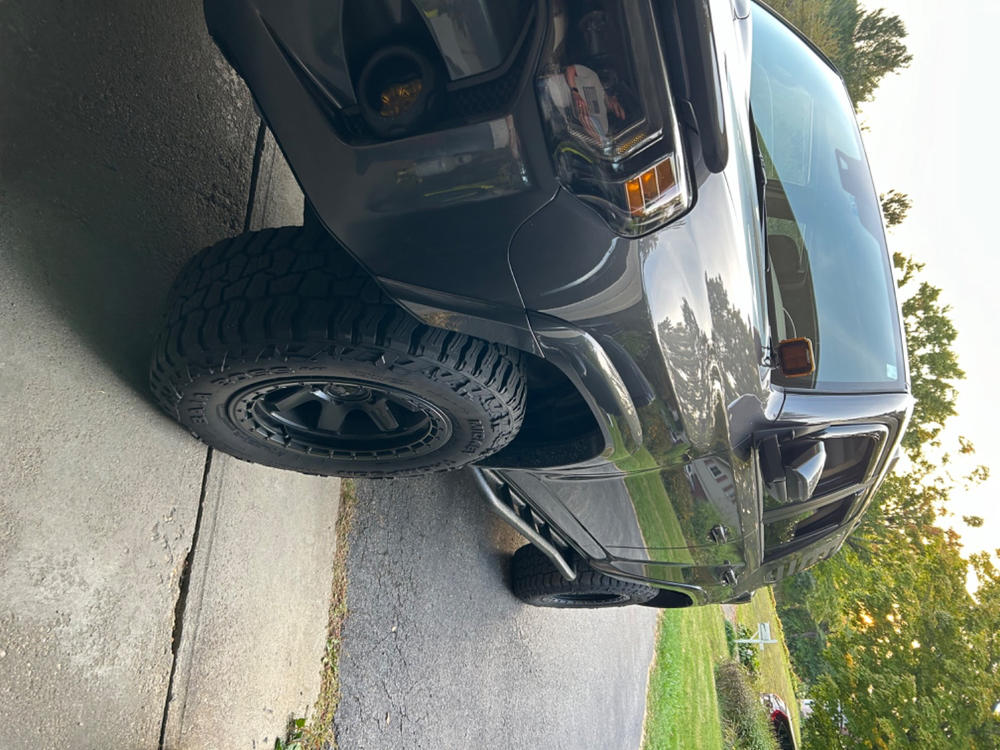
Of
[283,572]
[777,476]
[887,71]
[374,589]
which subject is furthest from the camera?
[887,71]

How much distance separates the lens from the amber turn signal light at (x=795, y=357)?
2107 millimetres

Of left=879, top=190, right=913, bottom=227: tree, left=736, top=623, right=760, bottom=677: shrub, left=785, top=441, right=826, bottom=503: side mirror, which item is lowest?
left=736, top=623, right=760, bottom=677: shrub

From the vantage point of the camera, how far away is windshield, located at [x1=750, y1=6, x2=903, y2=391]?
99.0 inches

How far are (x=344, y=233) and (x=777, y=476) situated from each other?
1724mm

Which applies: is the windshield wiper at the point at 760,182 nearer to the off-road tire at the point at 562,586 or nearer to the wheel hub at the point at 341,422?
the wheel hub at the point at 341,422

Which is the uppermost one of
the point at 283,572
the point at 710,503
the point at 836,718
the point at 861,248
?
the point at 861,248

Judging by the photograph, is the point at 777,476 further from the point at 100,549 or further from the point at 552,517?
the point at 100,549

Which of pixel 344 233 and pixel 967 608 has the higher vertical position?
pixel 344 233

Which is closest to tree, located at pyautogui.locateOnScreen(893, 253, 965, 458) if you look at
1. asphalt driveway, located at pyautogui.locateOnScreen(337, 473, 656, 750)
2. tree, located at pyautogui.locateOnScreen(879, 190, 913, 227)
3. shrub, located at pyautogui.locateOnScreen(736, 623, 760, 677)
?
tree, located at pyautogui.locateOnScreen(879, 190, 913, 227)

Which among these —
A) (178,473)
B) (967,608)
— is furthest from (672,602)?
(967,608)

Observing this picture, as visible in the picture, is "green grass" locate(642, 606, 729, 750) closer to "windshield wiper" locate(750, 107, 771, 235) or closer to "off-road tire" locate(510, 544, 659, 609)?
"off-road tire" locate(510, 544, 659, 609)

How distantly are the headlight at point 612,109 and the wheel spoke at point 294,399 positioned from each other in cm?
118

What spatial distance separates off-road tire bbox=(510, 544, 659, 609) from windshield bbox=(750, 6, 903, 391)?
6.34 feet

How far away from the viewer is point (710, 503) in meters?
2.54
